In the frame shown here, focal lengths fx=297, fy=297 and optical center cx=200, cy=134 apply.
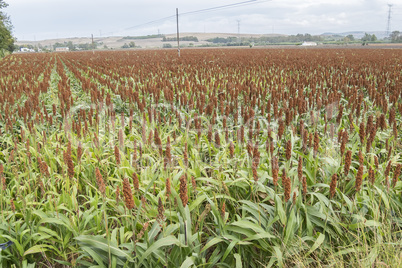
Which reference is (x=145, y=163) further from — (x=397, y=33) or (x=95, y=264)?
(x=397, y=33)

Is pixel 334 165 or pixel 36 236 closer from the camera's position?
pixel 36 236

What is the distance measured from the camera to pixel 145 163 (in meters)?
3.84

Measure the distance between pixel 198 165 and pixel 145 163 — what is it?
0.86 m

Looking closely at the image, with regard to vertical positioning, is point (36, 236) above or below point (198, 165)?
below

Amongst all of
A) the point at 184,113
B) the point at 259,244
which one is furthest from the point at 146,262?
the point at 184,113

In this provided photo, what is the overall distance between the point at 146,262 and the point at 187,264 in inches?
14.6

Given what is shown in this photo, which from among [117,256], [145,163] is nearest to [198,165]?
[145,163]

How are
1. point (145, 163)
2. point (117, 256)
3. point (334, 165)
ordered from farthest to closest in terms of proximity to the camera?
point (145, 163), point (334, 165), point (117, 256)

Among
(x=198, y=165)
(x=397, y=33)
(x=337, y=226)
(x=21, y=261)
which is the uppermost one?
(x=397, y=33)

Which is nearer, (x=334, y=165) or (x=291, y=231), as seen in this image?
(x=291, y=231)

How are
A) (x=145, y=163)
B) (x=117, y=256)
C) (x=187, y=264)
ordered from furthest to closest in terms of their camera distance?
(x=145, y=163), (x=117, y=256), (x=187, y=264)

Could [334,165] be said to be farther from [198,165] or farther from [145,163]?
[145,163]

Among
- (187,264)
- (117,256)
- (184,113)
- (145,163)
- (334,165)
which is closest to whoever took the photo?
(187,264)

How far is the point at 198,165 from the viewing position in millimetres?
3328
